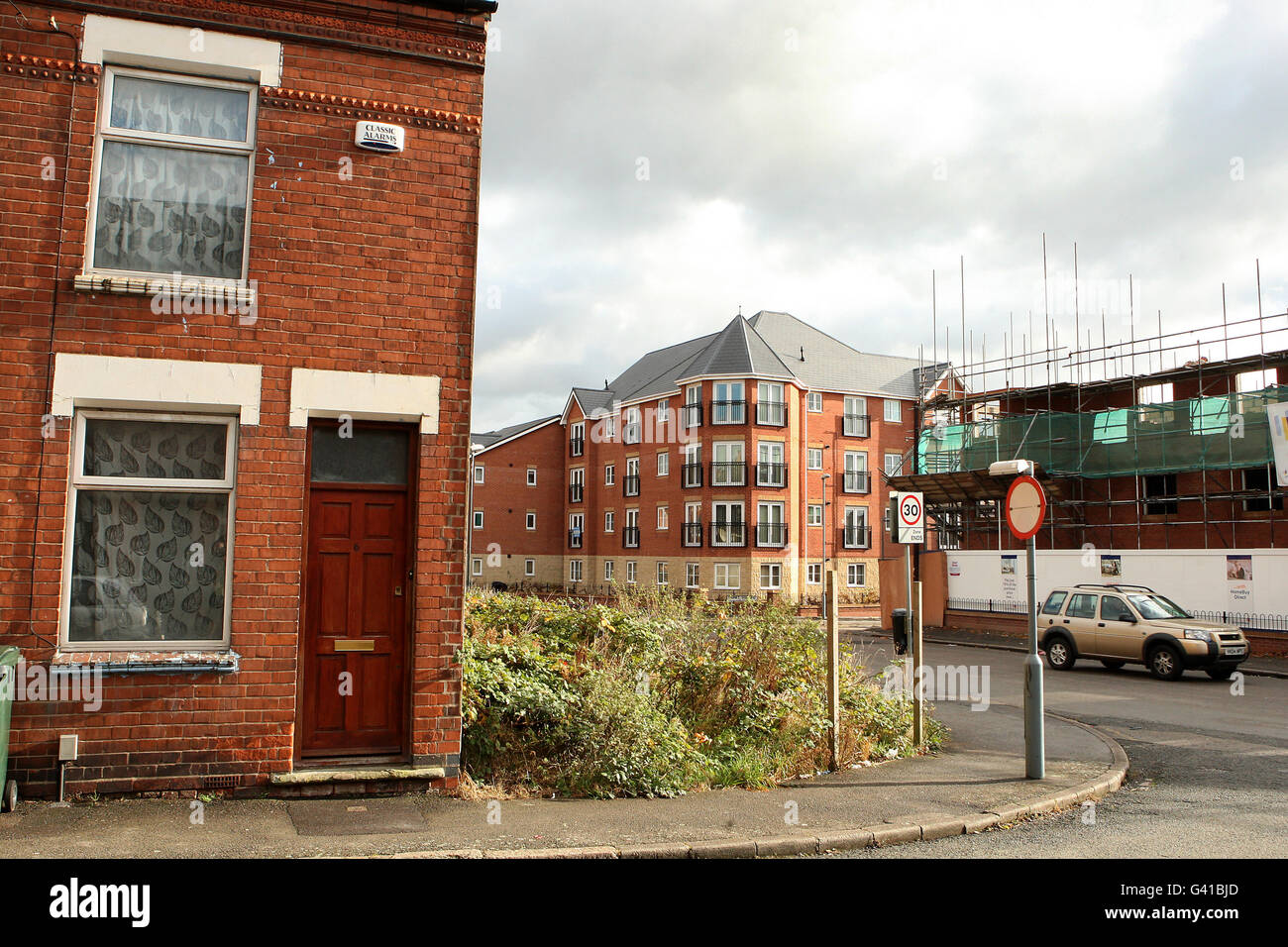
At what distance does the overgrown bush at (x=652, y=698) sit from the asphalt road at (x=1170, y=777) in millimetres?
2170

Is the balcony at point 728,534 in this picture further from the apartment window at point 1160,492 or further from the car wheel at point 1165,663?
the car wheel at point 1165,663

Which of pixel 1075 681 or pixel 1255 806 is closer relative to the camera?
pixel 1255 806

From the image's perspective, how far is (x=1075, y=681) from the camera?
1759 centimetres

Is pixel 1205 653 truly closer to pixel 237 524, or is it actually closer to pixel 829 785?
pixel 829 785

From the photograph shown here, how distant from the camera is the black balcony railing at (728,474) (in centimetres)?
4859

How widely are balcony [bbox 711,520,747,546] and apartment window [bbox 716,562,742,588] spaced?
1.11m

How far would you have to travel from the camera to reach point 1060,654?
19703 mm

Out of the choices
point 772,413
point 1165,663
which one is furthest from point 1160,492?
point 772,413

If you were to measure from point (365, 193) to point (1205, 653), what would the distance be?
16.9 m

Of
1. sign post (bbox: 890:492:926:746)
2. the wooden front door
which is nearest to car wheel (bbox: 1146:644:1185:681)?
sign post (bbox: 890:492:926:746)

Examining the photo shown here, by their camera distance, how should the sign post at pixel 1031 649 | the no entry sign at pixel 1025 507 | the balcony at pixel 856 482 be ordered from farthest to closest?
the balcony at pixel 856 482
the no entry sign at pixel 1025 507
the sign post at pixel 1031 649

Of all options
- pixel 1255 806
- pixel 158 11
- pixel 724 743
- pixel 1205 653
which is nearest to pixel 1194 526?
pixel 1205 653

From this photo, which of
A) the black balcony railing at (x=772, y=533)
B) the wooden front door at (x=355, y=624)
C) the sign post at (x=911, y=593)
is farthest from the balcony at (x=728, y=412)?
the wooden front door at (x=355, y=624)

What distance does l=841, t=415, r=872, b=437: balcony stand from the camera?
51094 mm
